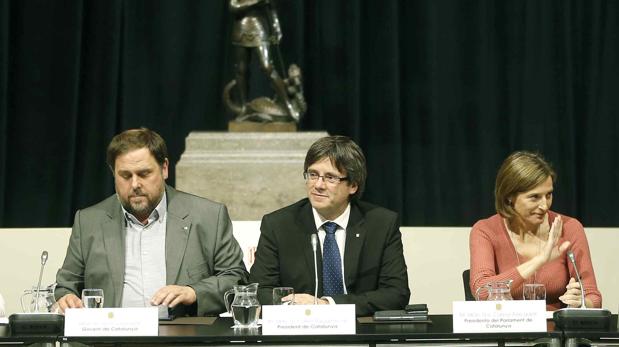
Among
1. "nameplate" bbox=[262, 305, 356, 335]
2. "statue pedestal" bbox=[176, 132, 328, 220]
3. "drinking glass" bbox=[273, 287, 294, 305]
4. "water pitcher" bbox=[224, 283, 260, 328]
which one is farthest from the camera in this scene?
"statue pedestal" bbox=[176, 132, 328, 220]

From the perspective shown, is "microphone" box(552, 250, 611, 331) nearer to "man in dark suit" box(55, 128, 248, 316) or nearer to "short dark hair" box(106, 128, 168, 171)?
"man in dark suit" box(55, 128, 248, 316)

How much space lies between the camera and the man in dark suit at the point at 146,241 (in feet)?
12.4

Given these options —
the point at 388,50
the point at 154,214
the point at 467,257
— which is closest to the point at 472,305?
the point at 154,214

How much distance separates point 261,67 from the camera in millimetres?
5883

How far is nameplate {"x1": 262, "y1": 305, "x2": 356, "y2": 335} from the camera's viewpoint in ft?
10.3

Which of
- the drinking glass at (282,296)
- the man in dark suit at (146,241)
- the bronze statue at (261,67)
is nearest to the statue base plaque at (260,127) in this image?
the bronze statue at (261,67)

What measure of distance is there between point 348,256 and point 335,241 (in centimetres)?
8

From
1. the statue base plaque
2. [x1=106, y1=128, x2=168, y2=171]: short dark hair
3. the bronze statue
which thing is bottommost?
[x1=106, y1=128, x2=168, y2=171]: short dark hair

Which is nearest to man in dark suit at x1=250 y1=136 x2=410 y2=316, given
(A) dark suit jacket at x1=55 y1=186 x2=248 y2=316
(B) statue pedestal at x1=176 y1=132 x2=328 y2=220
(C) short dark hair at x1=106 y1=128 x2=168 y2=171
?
(A) dark suit jacket at x1=55 y1=186 x2=248 y2=316

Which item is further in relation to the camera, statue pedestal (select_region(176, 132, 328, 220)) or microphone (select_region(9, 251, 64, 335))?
statue pedestal (select_region(176, 132, 328, 220))

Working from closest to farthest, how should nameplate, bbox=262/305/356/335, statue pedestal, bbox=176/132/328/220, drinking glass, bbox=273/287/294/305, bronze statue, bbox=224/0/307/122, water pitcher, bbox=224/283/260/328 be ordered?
nameplate, bbox=262/305/356/335 < water pitcher, bbox=224/283/260/328 < drinking glass, bbox=273/287/294/305 < statue pedestal, bbox=176/132/328/220 < bronze statue, bbox=224/0/307/122

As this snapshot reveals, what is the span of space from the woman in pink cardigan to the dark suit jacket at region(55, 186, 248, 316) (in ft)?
2.67

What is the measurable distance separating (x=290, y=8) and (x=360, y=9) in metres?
0.40

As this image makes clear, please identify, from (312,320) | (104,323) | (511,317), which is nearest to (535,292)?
(511,317)
